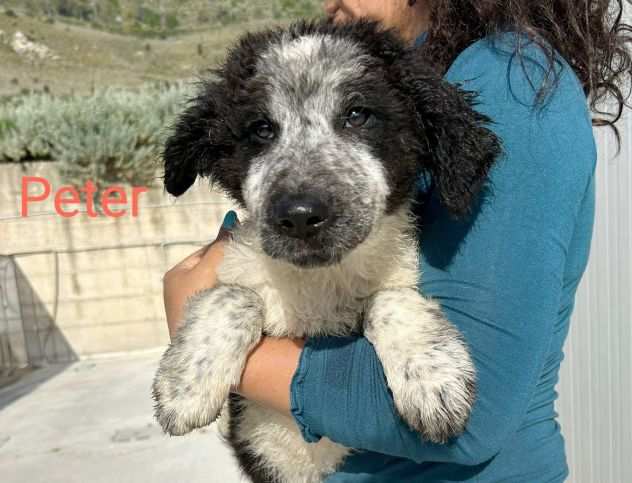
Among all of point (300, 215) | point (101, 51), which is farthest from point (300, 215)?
point (101, 51)

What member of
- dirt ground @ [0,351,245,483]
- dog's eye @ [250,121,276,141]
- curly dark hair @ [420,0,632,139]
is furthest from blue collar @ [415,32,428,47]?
dirt ground @ [0,351,245,483]

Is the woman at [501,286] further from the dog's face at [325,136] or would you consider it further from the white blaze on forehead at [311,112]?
the white blaze on forehead at [311,112]

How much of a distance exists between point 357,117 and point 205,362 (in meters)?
0.73

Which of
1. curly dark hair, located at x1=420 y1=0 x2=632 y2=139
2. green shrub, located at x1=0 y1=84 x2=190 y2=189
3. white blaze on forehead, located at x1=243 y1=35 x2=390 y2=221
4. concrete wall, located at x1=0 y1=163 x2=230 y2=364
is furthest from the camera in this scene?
green shrub, located at x1=0 y1=84 x2=190 y2=189

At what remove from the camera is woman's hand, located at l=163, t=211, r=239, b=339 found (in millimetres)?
1962

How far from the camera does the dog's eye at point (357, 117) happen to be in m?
1.76

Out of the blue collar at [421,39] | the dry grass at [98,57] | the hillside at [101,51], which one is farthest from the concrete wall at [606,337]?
the hillside at [101,51]

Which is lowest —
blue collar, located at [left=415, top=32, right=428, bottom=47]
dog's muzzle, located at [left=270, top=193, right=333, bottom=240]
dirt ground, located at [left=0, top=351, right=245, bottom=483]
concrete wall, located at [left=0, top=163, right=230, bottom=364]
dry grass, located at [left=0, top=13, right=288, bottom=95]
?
dirt ground, located at [left=0, top=351, right=245, bottom=483]

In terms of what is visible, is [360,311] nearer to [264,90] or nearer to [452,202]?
[452,202]

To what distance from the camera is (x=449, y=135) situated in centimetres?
162

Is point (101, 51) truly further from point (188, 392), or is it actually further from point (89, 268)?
point (188, 392)

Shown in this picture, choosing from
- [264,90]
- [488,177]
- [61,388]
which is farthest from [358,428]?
[61,388]

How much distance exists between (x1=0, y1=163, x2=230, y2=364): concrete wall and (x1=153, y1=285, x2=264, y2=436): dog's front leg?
5.45 m

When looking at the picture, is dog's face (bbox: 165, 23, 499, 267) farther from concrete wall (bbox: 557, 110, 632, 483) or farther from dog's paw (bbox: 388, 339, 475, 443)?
concrete wall (bbox: 557, 110, 632, 483)
